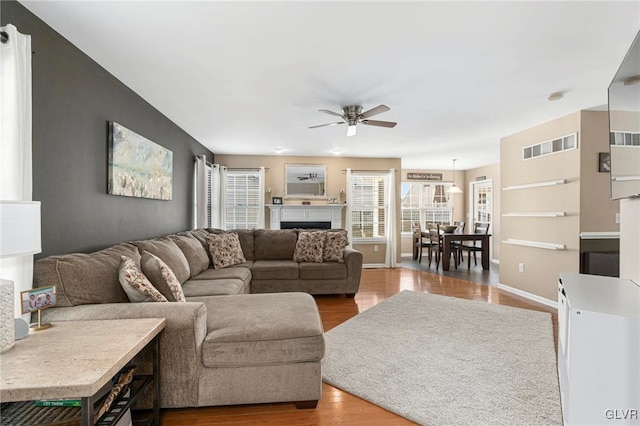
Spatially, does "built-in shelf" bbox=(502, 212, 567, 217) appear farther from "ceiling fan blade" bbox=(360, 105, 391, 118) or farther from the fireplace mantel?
the fireplace mantel

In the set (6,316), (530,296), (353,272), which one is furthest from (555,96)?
(6,316)

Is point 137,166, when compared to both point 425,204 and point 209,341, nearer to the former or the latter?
point 209,341

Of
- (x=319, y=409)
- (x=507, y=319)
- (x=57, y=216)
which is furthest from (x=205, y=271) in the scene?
(x=507, y=319)

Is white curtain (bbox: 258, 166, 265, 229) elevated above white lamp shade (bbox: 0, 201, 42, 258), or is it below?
above

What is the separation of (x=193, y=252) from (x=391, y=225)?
429 centimetres

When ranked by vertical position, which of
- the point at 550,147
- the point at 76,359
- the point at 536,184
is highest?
the point at 550,147

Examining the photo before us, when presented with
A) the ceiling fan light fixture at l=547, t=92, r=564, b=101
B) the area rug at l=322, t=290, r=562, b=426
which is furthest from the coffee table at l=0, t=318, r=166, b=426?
the ceiling fan light fixture at l=547, t=92, r=564, b=101

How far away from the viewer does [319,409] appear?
1.83 m

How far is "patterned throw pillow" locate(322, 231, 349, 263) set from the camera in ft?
14.4

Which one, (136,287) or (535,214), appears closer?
(136,287)

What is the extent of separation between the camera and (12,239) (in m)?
1.15

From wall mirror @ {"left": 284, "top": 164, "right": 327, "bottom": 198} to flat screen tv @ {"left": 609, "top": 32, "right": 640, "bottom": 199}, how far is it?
4833mm

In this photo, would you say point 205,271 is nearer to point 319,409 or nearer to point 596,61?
point 319,409

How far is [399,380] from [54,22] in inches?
131
